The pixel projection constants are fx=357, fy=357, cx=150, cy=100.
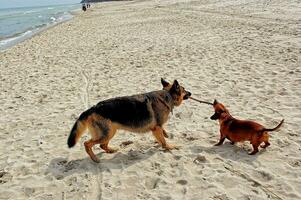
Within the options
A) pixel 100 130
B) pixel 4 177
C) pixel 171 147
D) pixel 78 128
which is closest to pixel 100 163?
pixel 100 130

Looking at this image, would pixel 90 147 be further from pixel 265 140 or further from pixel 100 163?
pixel 265 140

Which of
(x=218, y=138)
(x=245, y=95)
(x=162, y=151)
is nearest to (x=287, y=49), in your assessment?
(x=245, y=95)

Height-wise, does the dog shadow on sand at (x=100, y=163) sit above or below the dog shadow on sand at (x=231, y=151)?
below

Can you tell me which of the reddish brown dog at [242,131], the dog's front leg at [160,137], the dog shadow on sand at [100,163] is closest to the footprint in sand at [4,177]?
the dog shadow on sand at [100,163]

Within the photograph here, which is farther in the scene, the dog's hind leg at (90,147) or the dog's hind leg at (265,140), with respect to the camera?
the dog's hind leg at (90,147)

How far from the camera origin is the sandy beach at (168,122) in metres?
4.93

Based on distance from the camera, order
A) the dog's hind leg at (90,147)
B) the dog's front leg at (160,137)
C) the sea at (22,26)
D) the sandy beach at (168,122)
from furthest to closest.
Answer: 1. the sea at (22,26)
2. the dog's front leg at (160,137)
3. the dog's hind leg at (90,147)
4. the sandy beach at (168,122)

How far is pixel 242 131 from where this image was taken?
5.48 meters

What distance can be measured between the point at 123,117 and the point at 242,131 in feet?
6.07

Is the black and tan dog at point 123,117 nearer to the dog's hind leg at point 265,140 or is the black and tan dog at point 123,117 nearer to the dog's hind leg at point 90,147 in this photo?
the dog's hind leg at point 90,147

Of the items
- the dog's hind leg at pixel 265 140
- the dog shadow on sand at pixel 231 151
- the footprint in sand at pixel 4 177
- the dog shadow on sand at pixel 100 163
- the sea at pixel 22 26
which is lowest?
the sea at pixel 22 26

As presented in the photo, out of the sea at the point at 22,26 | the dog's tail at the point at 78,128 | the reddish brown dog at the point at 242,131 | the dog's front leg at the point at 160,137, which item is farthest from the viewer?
the sea at the point at 22,26

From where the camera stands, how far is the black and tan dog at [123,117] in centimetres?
550

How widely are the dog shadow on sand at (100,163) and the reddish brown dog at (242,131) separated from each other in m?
1.21
